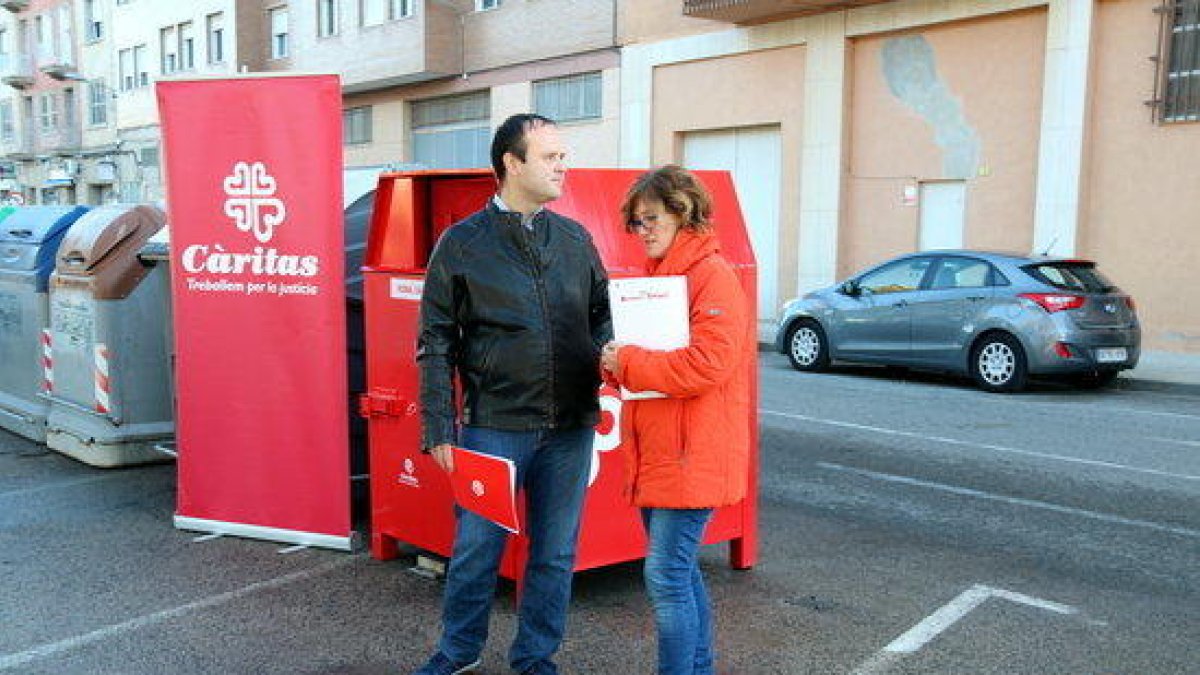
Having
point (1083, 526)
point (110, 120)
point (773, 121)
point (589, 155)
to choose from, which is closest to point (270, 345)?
point (1083, 526)

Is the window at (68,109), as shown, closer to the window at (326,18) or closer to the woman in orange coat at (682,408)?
the window at (326,18)

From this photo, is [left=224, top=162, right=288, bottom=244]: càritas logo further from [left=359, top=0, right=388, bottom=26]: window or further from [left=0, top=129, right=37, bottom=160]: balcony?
[left=0, top=129, right=37, bottom=160]: balcony

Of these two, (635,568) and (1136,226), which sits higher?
(1136,226)

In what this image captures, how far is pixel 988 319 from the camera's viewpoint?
11398 mm

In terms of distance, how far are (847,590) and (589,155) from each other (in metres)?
19.1

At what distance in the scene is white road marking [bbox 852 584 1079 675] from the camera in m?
3.90

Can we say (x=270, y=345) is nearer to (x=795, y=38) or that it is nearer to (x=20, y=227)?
(x=20, y=227)

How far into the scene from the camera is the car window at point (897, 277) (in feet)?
40.3

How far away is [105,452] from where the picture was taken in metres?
6.82

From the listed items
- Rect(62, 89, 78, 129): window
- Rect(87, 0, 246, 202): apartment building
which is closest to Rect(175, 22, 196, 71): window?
Rect(87, 0, 246, 202): apartment building

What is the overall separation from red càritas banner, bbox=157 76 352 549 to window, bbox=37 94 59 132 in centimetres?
4617

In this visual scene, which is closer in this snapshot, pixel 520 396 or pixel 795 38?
pixel 520 396

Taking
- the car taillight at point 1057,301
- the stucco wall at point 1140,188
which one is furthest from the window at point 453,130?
the car taillight at point 1057,301

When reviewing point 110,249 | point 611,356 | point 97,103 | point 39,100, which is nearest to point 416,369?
point 611,356
